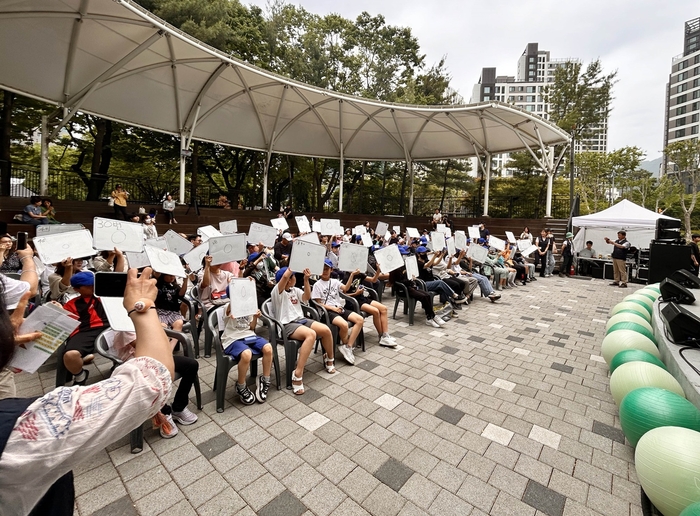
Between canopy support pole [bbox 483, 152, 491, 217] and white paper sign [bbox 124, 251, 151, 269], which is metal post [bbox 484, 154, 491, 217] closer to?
canopy support pole [bbox 483, 152, 491, 217]

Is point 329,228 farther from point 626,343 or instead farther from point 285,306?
point 626,343

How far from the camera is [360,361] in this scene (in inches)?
190

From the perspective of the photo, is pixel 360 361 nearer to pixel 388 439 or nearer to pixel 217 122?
pixel 388 439

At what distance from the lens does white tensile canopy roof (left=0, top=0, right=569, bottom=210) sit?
31.3ft

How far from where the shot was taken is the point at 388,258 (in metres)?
6.14

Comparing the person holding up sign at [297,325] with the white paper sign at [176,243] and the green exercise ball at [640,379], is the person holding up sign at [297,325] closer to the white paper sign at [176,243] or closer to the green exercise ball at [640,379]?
the white paper sign at [176,243]

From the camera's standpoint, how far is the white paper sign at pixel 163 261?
318 centimetres

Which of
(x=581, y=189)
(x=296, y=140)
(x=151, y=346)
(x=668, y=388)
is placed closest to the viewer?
(x=151, y=346)

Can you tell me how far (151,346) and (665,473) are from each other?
121 inches

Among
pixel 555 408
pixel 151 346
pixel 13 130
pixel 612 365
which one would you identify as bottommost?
pixel 555 408

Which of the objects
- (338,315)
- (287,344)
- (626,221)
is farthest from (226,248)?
(626,221)

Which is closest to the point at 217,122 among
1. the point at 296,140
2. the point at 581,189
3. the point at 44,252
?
the point at 296,140

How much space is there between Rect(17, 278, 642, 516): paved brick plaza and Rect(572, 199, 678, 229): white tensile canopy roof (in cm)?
1116

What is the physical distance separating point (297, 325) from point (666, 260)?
10581 millimetres
